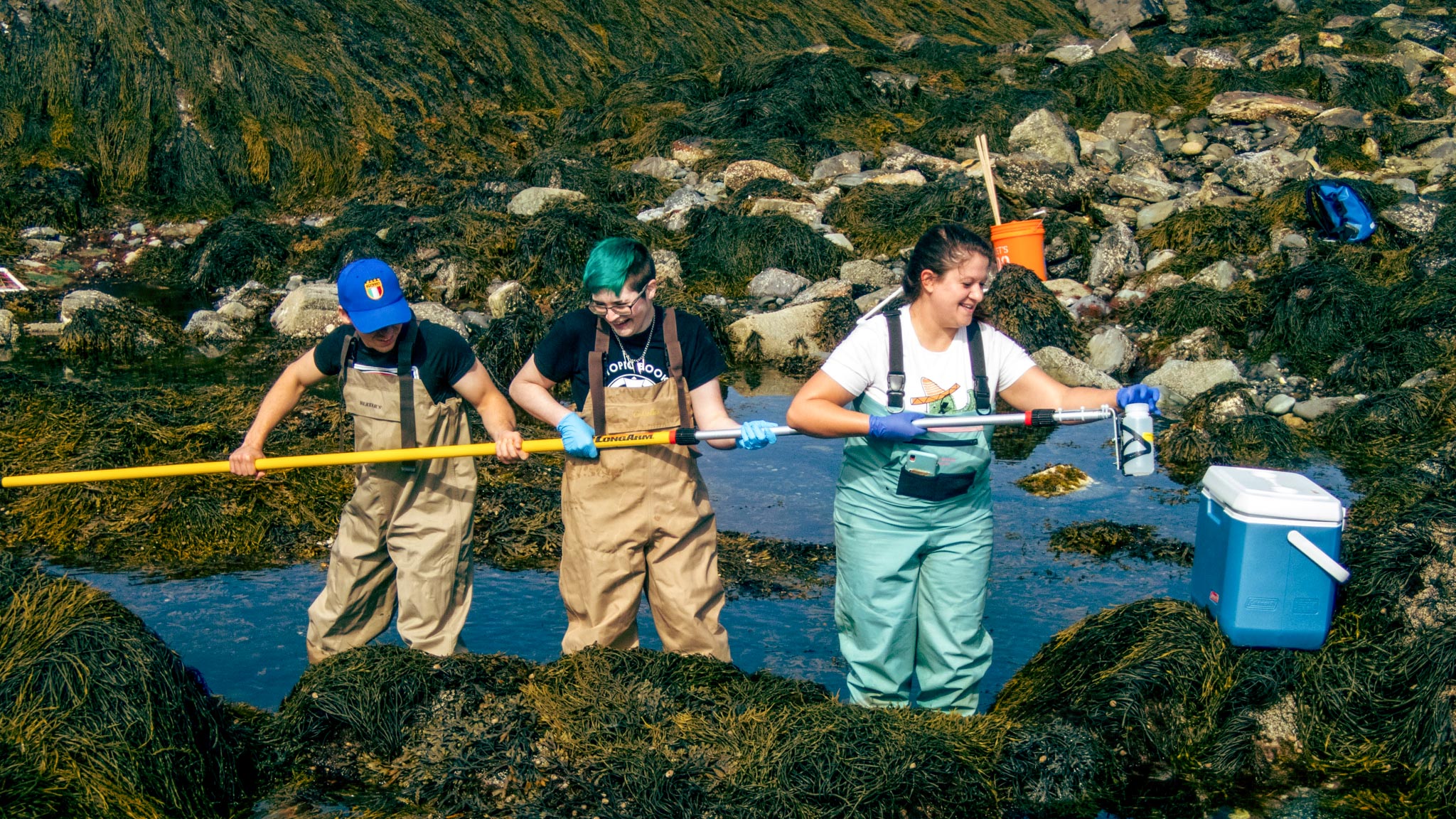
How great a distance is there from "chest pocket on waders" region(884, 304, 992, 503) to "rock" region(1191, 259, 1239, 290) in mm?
7328

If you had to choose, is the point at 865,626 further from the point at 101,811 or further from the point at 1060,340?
the point at 1060,340

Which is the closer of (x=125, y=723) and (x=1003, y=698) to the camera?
(x=125, y=723)

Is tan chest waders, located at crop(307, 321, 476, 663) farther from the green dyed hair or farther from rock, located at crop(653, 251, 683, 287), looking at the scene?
rock, located at crop(653, 251, 683, 287)

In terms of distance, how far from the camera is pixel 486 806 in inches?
146

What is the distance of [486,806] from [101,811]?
1074 millimetres

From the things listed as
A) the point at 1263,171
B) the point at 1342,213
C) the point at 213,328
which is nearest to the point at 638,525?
the point at 213,328

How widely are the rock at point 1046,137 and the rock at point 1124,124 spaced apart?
1.41 metres

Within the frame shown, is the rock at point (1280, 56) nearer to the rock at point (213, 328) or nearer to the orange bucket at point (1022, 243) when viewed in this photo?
the orange bucket at point (1022, 243)

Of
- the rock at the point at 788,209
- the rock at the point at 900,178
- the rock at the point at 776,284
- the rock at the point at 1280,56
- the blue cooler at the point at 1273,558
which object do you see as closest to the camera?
the blue cooler at the point at 1273,558

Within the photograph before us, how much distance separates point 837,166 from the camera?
47.0 feet

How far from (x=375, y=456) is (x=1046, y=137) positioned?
1159 centimetres

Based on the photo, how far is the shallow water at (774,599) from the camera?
4949 mm

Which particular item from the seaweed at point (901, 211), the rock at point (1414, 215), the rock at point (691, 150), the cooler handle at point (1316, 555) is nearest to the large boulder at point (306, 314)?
the seaweed at point (901, 211)

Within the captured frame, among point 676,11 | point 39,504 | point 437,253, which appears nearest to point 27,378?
point 39,504
